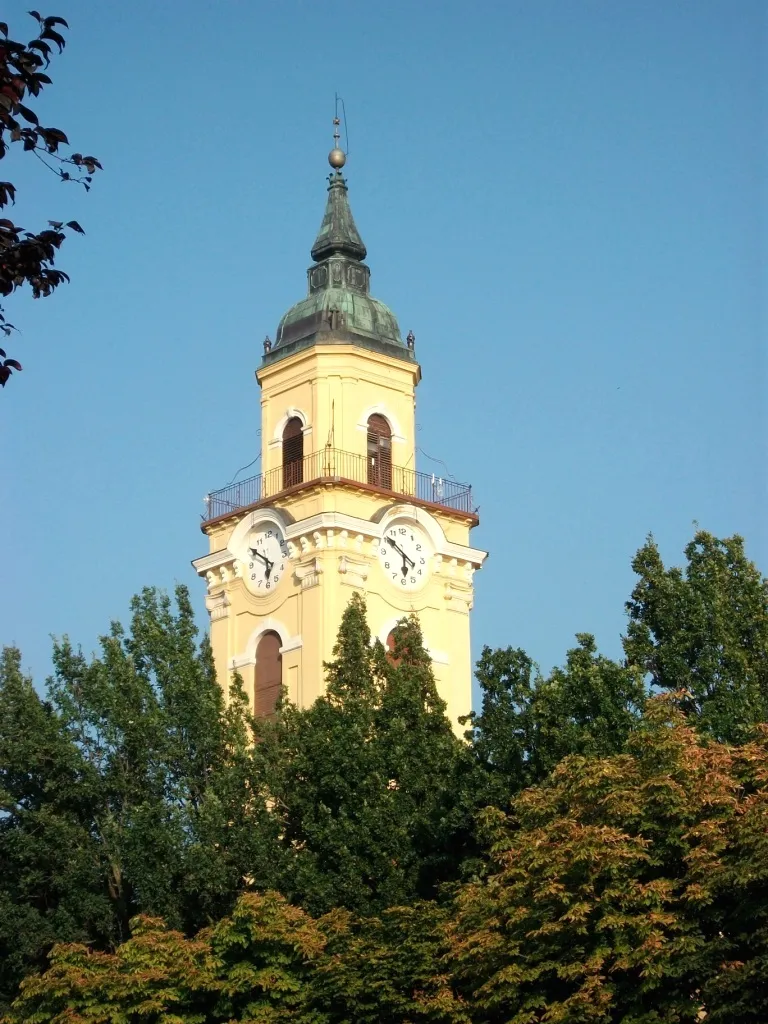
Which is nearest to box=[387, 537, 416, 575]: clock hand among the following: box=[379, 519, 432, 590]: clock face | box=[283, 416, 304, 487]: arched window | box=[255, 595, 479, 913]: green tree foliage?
box=[379, 519, 432, 590]: clock face

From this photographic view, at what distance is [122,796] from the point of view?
41031mm

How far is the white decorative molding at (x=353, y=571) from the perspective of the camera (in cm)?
4838

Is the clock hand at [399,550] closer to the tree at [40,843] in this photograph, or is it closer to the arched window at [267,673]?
the arched window at [267,673]

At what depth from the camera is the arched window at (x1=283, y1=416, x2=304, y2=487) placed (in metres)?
50.5

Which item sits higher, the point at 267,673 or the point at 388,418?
the point at 388,418

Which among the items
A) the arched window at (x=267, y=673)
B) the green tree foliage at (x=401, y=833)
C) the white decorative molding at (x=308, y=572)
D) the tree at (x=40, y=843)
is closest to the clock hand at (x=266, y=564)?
the white decorative molding at (x=308, y=572)

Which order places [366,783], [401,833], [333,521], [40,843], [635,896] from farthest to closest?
[333,521] < [40,843] < [366,783] < [401,833] < [635,896]

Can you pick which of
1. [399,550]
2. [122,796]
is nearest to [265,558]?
[399,550]

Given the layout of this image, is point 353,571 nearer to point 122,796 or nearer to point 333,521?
point 333,521

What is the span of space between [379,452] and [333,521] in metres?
3.34

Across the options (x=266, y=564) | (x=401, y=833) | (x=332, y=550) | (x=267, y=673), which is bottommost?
(x=401, y=833)

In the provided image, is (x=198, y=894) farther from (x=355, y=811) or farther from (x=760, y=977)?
(x=760, y=977)

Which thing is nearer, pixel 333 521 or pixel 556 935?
pixel 556 935

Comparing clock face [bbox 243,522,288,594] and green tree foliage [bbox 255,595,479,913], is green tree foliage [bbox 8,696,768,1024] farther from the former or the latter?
clock face [bbox 243,522,288,594]
